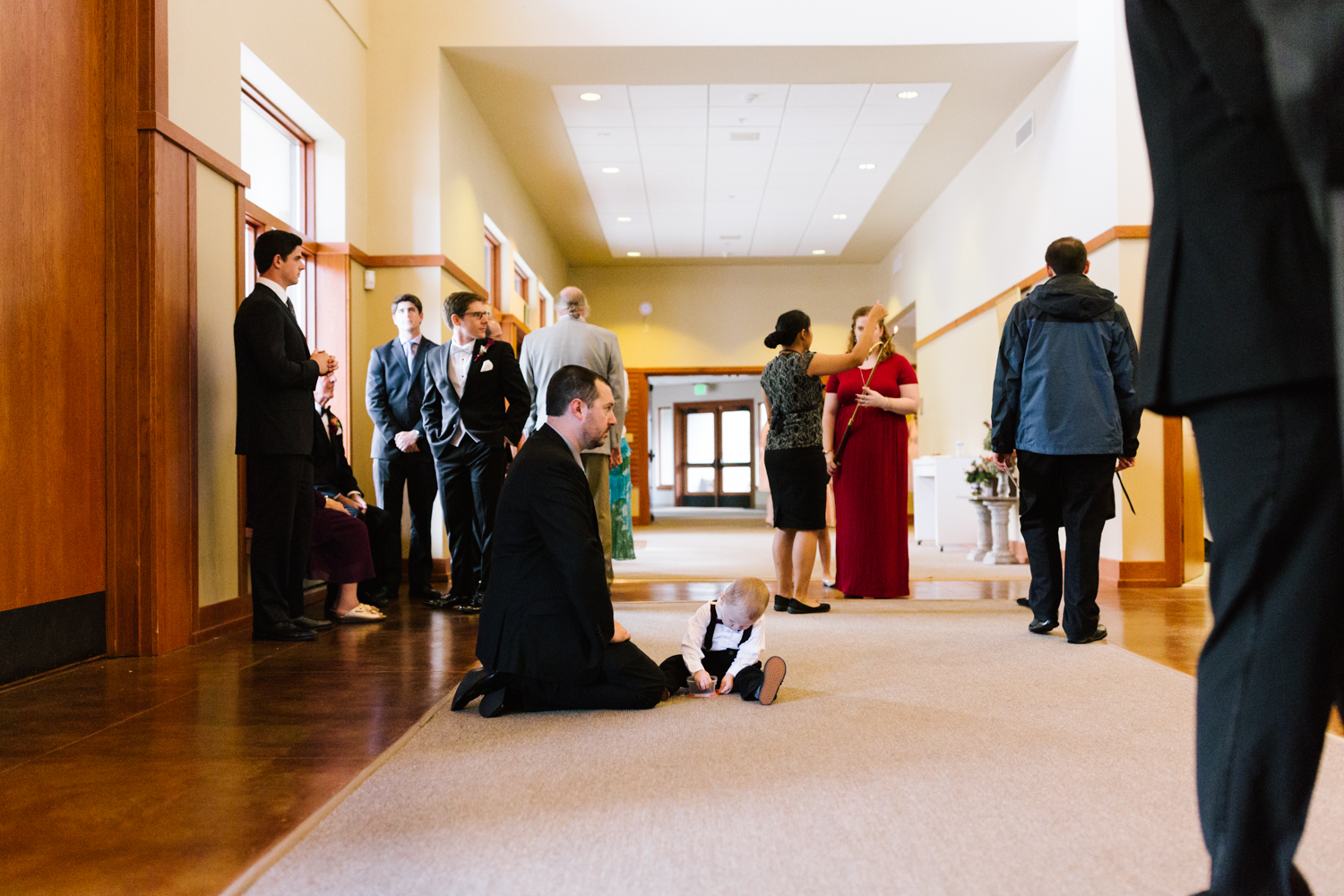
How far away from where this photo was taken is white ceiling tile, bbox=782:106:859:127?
759 centimetres

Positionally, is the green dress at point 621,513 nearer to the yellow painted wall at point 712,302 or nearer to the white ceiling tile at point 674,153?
the white ceiling tile at point 674,153

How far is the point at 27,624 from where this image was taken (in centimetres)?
309

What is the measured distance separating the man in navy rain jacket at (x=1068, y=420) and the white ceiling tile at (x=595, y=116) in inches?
188

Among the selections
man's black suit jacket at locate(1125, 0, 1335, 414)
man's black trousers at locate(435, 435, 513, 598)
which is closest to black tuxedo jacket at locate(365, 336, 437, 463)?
man's black trousers at locate(435, 435, 513, 598)

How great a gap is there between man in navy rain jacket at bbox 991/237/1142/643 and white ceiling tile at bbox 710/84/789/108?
3.99 m

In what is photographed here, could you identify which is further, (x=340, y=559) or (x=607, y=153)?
(x=607, y=153)

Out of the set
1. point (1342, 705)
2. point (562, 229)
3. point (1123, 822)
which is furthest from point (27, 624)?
point (562, 229)

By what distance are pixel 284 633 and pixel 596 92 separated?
16.3 ft

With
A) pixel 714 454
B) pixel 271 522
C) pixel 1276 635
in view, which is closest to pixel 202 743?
pixel 271 522

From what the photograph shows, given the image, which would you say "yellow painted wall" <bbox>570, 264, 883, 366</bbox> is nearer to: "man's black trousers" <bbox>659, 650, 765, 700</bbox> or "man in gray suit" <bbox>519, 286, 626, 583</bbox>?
"man in gray suit" <bbox>519, 286, 626, 583</bbox>

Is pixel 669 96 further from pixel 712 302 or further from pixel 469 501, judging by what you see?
pixel 712 302

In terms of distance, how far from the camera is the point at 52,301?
→ 3.23 meters

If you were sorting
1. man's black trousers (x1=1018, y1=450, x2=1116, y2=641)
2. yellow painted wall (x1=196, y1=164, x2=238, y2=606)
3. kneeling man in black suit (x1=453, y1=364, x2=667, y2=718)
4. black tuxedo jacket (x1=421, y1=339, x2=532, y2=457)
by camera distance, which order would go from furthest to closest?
1. black tuxedo jacket (x1=421, y1=339, x2=532, y2=457)
2. yellow painted wall (x1=196, y1=164, x2=238, y2=606)
3. man's black trousers (x1=1018, y1=450, x2=1116, y2=641)
4. kneeling man in black suit (x1=453, y1=364, x2=667, y2=718)

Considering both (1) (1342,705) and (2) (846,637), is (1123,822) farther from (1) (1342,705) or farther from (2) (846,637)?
(2) (846,637)
